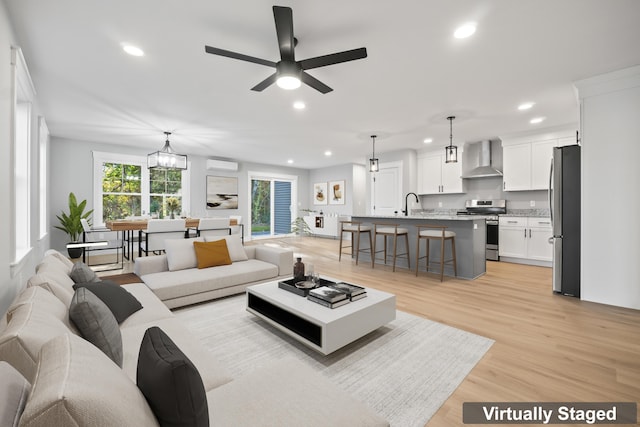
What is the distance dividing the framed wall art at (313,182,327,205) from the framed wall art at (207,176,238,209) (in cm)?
300

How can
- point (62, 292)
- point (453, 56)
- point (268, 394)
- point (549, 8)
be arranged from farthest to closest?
1. point (453, 56)
2. point (549, 8)
3. point (62, 292)
4. point (268, 394)

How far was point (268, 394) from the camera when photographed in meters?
1.09

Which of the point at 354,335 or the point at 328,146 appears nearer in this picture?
the point at 354,335

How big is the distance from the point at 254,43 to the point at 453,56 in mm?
1898

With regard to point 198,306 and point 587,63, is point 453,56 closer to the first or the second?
point 587,63

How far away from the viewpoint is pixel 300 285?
103 inches

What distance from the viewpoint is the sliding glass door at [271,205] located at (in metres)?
9.09

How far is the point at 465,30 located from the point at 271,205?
7865mm

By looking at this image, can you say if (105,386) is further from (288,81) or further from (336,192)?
(336,192)

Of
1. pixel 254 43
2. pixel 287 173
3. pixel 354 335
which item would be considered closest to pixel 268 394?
pixel 354 335

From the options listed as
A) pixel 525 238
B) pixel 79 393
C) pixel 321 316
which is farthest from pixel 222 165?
pixel 79 393

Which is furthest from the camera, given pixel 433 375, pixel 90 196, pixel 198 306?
pixel 90 196

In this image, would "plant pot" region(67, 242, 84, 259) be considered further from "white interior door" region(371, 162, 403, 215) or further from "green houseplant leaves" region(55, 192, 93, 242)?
"white interior door" region(371, 162, 403, 215)

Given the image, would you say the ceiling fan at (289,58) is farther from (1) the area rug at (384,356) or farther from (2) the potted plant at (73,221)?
(2) the potted plant at (73,221)
